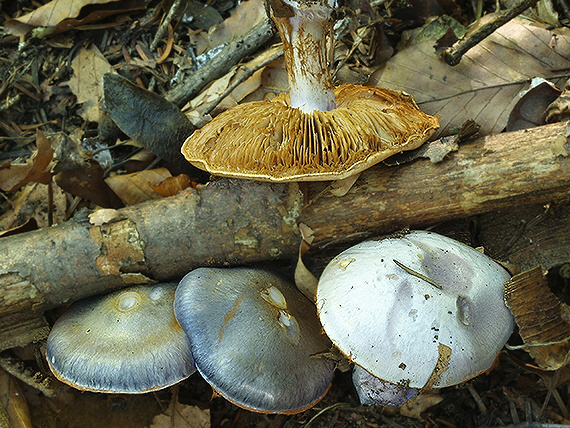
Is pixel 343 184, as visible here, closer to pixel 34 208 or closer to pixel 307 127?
pixel 307 127

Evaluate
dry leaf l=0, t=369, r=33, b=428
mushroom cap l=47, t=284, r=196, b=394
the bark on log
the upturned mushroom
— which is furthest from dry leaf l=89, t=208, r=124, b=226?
the upturned mushroom

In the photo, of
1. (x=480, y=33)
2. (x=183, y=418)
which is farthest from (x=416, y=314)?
(x=480, y=33)

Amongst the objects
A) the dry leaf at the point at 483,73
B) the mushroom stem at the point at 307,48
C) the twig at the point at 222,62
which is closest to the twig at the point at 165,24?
the twig at the point at 222,62

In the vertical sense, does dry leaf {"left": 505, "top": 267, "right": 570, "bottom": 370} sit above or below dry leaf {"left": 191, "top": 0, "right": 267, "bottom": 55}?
below

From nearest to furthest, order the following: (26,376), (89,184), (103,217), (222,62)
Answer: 1. (103,217)
2. (26,376)
3. (89,184)
4. (222,62)

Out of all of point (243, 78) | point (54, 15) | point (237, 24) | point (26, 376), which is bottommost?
point (26, 376)

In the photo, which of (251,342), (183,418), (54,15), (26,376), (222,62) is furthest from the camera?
(54,15)

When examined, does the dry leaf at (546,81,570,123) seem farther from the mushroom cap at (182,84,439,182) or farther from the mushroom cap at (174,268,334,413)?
the mushroom cap at (174,268,334,413)
